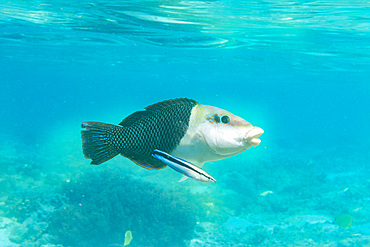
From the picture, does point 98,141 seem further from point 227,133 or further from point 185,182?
point 185,182

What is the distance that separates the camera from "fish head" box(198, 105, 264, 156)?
3.37ft

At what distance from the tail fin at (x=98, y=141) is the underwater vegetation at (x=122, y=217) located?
9.99 meters

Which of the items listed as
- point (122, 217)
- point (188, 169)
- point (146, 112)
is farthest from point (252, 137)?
point (122, 217)

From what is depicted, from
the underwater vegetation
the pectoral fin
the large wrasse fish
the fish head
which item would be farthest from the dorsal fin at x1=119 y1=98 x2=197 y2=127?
the underwater vegetation

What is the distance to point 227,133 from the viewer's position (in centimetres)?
104

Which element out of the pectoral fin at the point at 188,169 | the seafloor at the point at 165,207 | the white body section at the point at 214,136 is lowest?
the seafloor at the point at 165,207

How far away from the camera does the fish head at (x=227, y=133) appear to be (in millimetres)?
1026

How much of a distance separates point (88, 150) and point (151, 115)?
29cm

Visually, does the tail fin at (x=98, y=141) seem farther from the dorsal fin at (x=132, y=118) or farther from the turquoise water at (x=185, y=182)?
the turquoise water at (x=185, y=182)

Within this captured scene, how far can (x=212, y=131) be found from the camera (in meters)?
1.06

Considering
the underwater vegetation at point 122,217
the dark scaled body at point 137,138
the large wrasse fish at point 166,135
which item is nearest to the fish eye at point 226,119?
the large wrasse fish at point 166,135

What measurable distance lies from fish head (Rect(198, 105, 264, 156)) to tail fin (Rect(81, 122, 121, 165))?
37cm

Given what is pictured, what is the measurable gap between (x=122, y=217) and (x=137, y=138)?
10300 mm

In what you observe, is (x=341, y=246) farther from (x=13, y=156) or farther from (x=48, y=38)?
(x=48, y=38)
